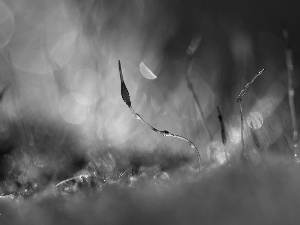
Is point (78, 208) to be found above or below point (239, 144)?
below

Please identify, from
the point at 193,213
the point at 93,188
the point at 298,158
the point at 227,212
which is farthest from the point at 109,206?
the point at 298,158

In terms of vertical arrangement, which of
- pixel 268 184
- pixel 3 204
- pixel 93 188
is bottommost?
pixel 3 204

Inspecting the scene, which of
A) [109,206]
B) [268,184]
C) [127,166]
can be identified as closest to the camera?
[268,184]

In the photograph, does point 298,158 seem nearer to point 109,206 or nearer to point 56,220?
point 109,206

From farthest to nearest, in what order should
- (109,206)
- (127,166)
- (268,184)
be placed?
(127,166) → (109,206) → (268,184)

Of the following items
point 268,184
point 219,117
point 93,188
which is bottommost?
point 93,188

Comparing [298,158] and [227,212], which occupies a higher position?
[298,158]

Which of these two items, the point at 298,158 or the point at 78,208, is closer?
the point at 298,158

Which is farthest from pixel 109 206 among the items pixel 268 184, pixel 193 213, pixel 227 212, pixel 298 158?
pixel 298 158

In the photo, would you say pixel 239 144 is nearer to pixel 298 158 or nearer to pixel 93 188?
pixel 298 158
